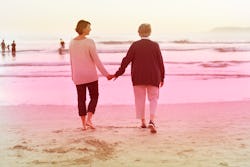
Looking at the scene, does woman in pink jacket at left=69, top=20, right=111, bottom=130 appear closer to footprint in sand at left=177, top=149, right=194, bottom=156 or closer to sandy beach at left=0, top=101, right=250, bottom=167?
sandy beach at left=0, top=101, right=250, bottom=167

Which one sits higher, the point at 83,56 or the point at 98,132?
the point at 83,56

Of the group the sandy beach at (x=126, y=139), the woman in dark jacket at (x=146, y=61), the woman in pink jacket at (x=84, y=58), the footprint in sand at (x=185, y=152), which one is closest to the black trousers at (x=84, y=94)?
the woman in pink jacket at (x=84, y=58)

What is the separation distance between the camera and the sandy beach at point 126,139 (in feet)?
18.9

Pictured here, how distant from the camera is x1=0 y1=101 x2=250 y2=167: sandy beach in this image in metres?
5.77

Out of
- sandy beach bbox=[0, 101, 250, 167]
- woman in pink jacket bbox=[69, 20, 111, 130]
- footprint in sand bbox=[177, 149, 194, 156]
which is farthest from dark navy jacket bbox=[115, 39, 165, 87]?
footprint in sand bbox=[177, 149, 194, 156]

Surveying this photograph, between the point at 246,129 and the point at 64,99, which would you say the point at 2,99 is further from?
the point at 246,129

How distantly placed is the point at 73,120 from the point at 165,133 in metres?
2.24

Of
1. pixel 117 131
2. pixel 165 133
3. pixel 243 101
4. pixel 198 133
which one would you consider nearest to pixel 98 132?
pixel 117 131

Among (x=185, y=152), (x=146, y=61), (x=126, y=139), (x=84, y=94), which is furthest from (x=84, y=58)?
(x=185, y=152)

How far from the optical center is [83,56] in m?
7.59

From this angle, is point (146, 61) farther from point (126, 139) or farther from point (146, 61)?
point (126, 139)

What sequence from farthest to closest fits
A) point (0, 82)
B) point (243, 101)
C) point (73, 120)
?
point (0, 82), point (243, 101), point (73, 120)

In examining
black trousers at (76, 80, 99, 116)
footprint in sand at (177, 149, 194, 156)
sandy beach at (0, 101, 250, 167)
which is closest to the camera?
sandy beach at (0, 101, 250, 167)

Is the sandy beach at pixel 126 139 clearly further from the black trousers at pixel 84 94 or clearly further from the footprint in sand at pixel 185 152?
the black trousers at pixel 84 94
